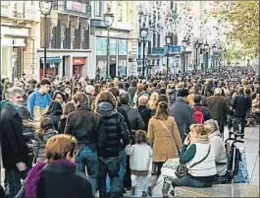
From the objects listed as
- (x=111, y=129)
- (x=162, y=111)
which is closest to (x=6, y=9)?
(x=162, y=111)

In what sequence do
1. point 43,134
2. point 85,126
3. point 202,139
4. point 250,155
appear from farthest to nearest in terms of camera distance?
point 250,155, point 43,134, point 85,126, point 202,139

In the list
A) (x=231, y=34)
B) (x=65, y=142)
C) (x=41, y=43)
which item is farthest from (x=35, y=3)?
(x=65, y=142)

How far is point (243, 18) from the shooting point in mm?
24547

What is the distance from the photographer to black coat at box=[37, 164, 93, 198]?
5.65 metres

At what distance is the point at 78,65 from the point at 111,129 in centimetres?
4206

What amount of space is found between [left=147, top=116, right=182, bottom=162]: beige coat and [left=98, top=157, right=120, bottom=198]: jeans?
1.15 metres

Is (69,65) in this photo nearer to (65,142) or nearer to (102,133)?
(102,133)

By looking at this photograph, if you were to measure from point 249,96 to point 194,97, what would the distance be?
23.5 ft

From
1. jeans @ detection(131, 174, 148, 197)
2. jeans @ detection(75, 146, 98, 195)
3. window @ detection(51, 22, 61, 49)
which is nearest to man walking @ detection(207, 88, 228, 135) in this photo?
jeans @ detection(131, 174, 148, 197)

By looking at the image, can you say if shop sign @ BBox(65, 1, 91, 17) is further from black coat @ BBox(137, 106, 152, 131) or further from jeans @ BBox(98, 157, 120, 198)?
jeans @ BBox(98, 157, 120, 198)

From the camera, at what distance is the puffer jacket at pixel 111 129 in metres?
9.75

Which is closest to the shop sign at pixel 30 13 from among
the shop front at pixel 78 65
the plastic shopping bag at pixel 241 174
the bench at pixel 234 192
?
the shop front at pixel 78 65

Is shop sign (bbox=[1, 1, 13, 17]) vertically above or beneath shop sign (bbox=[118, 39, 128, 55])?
above

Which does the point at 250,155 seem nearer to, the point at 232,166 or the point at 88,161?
the point at 232,166
